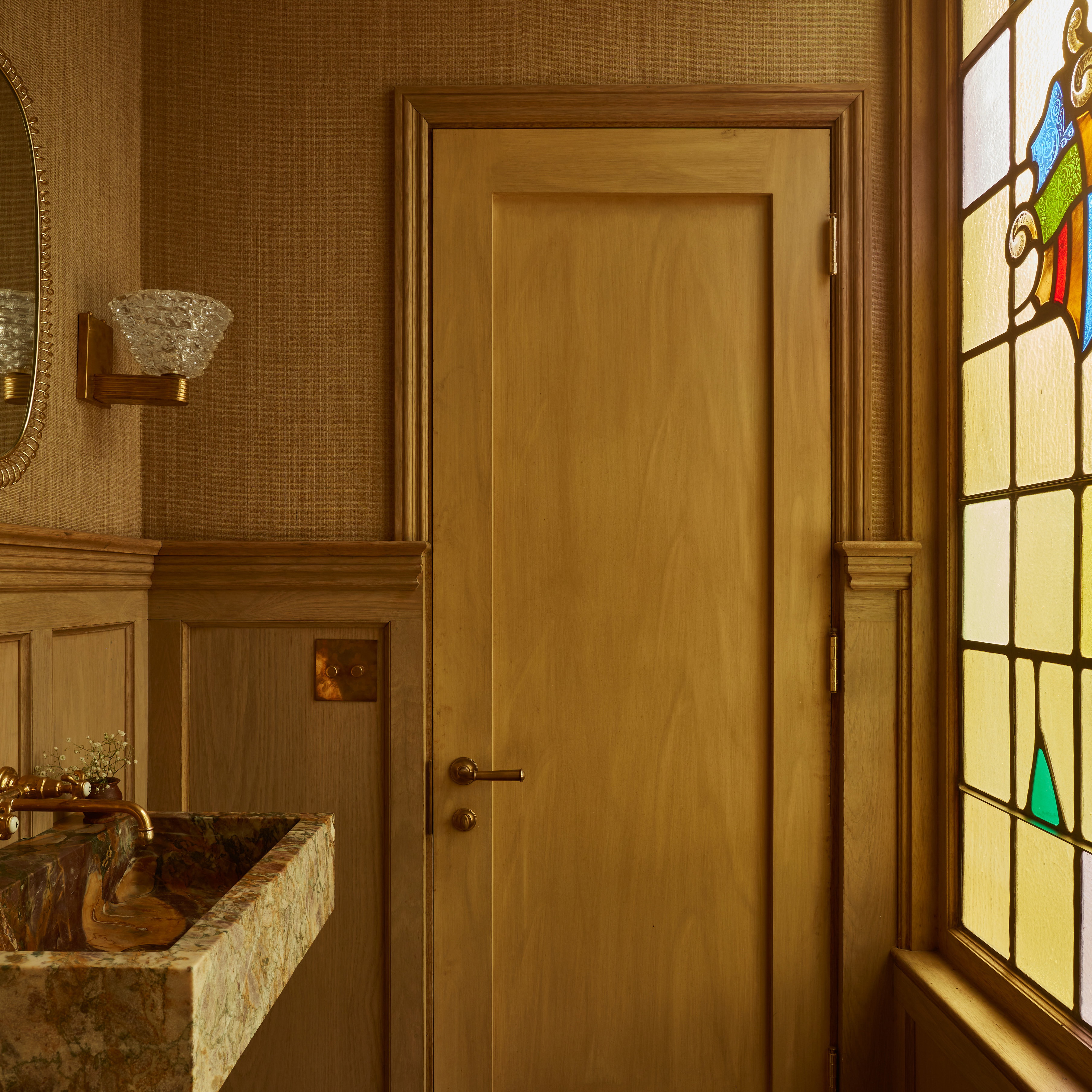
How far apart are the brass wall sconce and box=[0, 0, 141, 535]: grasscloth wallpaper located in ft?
0.09

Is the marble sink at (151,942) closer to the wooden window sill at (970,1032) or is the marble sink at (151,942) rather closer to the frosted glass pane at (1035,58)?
the wooden window sill at (970,1032)

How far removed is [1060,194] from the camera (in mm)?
1510

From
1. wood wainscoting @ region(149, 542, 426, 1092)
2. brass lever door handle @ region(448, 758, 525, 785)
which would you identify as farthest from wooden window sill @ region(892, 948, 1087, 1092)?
wood wainscoting @ region(149, 542, 426, 1092)

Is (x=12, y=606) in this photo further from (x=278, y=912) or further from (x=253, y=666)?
(x=278, y=912)

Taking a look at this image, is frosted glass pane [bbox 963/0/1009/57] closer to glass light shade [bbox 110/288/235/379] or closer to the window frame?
the window frame

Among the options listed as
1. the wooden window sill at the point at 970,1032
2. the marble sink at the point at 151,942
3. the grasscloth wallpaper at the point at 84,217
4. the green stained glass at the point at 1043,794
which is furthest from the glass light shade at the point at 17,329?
the wooden window sill at the point at 970,1032

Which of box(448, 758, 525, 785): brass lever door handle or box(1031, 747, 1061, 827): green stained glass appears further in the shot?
box(448, 758, 525, 785): brass lever door handle

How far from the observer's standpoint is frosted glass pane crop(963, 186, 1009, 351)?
171 cm

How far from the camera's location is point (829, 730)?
1.98 metres

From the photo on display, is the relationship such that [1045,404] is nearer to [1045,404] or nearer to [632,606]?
[1045,404]

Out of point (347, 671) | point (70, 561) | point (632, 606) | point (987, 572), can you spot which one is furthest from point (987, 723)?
point (70, 561)

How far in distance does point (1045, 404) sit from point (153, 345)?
5.06ft

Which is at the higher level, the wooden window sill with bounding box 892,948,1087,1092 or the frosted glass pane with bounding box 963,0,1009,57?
the frosted glass pane with bounding box 963,0,1009,57

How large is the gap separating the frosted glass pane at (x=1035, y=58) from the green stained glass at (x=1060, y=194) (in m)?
0.12
